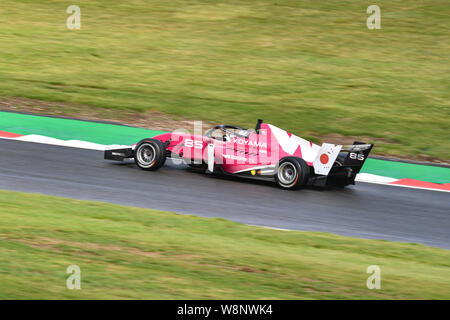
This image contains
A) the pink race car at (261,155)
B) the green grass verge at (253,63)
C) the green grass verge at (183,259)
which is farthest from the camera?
the green grass verge at (253,63)

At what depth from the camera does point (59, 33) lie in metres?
22.3

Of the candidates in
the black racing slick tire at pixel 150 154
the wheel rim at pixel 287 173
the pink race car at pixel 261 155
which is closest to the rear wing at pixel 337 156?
the pink race car at pixel 261 155

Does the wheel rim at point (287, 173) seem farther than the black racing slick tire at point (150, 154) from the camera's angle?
No

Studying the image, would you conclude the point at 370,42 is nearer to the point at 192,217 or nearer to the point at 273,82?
the point at 273,82

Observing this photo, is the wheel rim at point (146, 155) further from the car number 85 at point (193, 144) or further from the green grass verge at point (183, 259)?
the green grass verge at point (183, 259)

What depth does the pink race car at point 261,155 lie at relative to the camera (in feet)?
37.1

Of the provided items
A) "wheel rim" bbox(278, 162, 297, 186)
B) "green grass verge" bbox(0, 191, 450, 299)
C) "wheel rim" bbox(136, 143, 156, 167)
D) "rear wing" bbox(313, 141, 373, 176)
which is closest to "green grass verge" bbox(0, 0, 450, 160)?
"rear wing" bbox(313, 141, 373, 176)

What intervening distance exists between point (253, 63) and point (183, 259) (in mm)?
14471

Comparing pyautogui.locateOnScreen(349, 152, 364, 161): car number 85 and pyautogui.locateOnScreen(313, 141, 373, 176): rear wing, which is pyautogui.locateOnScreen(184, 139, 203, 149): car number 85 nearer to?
pyautogui.locateOnScreen(313, 141, 373, 176): rear wing

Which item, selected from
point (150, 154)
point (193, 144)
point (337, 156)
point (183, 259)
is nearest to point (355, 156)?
point (337, 156)

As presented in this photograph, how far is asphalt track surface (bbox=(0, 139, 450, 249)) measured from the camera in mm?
9430

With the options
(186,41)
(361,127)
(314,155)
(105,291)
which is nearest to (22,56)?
(186,41)

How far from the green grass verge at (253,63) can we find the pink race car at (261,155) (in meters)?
3.71
